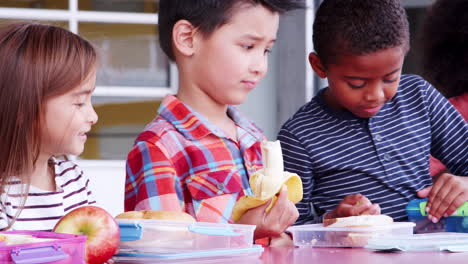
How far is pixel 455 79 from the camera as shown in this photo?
8.82 feet

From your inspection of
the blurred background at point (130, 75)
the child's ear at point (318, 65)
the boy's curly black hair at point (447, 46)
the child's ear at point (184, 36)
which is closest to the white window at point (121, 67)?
the blurred background at point (130, 75)

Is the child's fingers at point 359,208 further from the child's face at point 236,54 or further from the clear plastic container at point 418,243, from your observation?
the child's face at point 236,54

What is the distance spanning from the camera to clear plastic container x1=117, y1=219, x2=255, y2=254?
4.12 feet

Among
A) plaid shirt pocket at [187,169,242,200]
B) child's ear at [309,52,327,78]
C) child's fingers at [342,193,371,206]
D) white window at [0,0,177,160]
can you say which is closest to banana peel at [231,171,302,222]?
plaid shirt pocket at [187,169,242,200]

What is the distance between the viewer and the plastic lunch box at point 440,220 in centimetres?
182

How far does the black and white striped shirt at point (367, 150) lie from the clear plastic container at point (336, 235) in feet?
1.59

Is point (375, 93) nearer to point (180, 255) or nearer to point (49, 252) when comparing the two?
point (180, 255)

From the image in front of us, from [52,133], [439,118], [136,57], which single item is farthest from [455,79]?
[136,57]

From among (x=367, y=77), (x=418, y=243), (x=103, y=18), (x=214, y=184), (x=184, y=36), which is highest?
(x=103, y=18)

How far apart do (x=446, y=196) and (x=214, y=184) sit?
563mm

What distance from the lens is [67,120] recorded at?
1.63 m

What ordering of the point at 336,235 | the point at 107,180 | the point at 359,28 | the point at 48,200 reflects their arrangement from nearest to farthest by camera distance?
the point at 336,235 → the point at 48,200 → the point at 359,28 → the point at 107,180

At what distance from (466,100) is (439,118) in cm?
46

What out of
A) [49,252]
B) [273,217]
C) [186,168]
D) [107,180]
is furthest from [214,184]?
[107,180]
